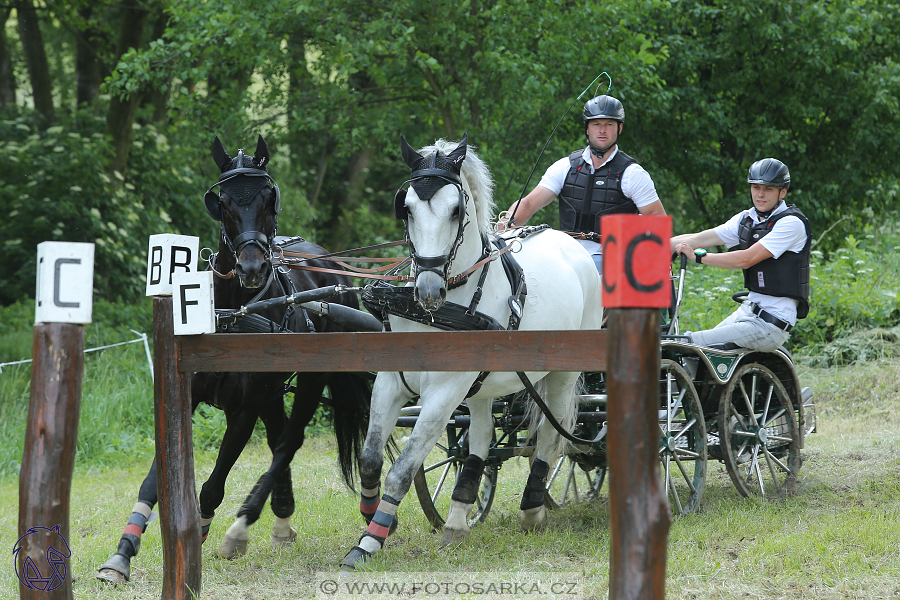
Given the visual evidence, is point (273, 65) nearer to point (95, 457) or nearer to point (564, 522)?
point (95, 457)

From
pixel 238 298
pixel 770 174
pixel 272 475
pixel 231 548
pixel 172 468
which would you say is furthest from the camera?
pixel 770 174

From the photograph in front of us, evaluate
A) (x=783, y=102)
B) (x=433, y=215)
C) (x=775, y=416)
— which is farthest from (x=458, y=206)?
(x=783, y=102)

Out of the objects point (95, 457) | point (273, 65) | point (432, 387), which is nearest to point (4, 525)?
point (95, 457)

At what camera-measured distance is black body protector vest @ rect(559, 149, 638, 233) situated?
5.24 meters

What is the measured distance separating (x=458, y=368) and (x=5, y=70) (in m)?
13.9

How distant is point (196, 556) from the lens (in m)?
3.24

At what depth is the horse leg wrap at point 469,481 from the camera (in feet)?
14.7

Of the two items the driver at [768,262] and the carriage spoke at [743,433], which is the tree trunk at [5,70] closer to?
the driver at [768,262]

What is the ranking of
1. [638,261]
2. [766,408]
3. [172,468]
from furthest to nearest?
[766,408]
[172,468]
[638,261]

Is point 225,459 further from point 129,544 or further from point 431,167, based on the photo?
point 431,167

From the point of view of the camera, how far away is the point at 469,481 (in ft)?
14.8

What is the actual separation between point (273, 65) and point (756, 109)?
7.10 metres

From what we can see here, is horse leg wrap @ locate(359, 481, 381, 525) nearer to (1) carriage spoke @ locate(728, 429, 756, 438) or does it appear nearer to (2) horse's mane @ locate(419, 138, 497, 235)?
(2) horse's mane @ locate(419, 138, 497, 235)

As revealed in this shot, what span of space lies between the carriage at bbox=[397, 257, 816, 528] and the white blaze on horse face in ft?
→ 4.77
